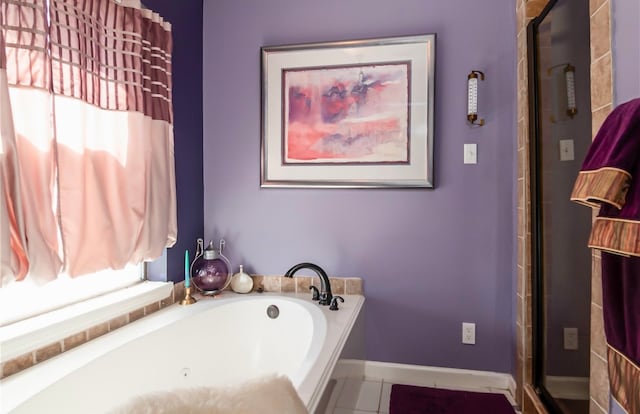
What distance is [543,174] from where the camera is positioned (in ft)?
5.38

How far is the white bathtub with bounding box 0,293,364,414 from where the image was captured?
1.12m

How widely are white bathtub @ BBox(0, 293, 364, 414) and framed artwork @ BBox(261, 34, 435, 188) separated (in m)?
0.77

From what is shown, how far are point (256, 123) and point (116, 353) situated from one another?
1491 millimetres

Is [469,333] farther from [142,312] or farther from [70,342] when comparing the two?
[70,342]

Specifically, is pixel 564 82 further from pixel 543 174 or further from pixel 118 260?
pixel 118 260

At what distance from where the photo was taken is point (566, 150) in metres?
1.40

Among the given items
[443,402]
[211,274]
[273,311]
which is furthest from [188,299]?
[443,402]

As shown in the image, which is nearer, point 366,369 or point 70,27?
point 70,27

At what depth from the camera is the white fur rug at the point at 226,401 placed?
2.19 ft

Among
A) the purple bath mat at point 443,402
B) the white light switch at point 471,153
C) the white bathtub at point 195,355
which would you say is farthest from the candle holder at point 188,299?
the white light switch at point 471,153

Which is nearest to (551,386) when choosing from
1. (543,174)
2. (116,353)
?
(543,174)

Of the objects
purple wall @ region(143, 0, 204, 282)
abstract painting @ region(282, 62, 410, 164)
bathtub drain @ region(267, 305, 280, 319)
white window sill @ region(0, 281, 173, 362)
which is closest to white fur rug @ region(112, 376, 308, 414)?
white window sill @ region(0, 281, 173, 362)

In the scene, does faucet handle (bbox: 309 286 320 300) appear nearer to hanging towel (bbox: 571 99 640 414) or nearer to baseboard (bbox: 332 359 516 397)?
baseboard (bbox: 332 359 516 397)

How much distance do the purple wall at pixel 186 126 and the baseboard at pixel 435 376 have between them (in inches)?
48.1
